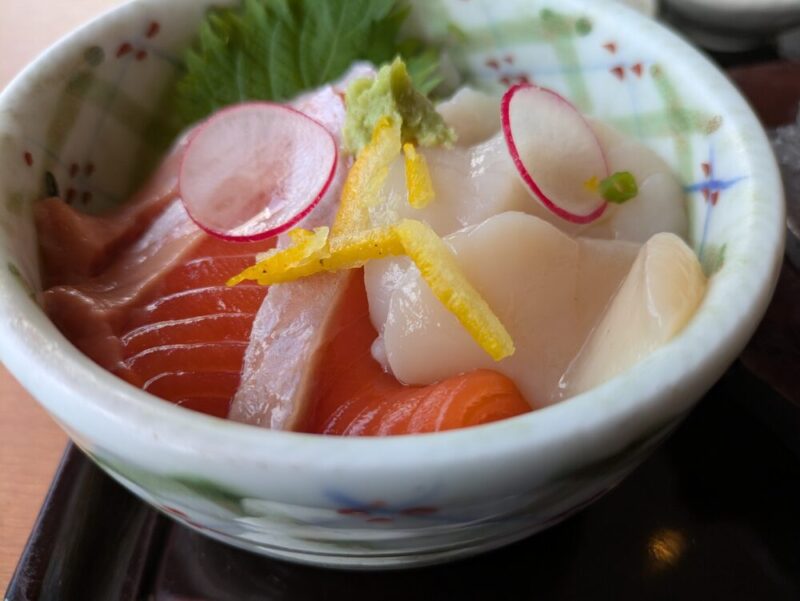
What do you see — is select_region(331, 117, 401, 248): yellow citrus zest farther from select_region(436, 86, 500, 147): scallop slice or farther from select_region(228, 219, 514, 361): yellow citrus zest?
select_region(436, 86, 500, 147): scallop slice

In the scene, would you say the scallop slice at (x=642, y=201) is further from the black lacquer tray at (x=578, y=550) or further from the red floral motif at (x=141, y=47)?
the red floral motif at (x=141, y=47)

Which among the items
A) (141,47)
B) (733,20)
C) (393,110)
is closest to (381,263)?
(393,110)

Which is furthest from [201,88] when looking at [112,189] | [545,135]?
[545,135]

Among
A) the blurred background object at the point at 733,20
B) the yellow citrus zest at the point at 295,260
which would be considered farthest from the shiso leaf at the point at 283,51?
the blurred background object at the point at 733,20

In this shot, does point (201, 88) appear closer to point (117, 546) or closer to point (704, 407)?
point (117, 546)

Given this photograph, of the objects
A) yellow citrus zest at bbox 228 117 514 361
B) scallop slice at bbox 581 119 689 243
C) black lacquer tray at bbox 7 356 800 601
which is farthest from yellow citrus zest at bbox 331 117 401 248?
black lacquer tray at bbox 7 356 800 601

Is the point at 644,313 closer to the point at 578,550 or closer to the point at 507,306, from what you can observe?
the point at 507,306

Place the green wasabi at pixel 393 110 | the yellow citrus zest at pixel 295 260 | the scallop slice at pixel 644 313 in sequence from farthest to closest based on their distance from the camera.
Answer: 1. the green wasabi at pixel 393 110
2. the yellow citrus zest at pixel 295 260
3. the scallop slice at pixel 644 313
